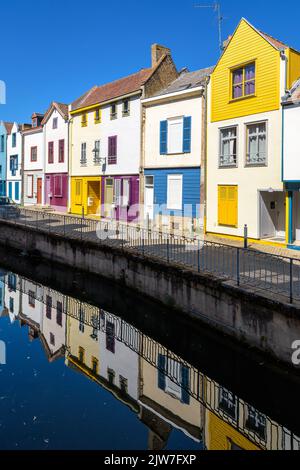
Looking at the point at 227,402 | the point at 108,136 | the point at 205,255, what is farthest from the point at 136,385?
the point at 108,136

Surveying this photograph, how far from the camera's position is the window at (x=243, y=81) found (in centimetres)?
1705

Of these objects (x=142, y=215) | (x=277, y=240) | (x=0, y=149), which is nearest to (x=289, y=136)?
(x=277, y=240)

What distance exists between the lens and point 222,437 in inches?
295

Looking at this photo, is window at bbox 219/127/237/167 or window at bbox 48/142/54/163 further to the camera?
window at bbox 48/142/54/163

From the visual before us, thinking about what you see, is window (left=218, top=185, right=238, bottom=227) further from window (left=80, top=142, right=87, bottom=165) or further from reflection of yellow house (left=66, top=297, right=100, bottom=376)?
window (left=80, top=142, right=87, bottom=165)

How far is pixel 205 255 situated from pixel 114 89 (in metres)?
17.2

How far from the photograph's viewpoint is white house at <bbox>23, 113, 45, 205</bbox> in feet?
115

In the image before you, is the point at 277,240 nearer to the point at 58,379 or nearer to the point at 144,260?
the point at 144,260

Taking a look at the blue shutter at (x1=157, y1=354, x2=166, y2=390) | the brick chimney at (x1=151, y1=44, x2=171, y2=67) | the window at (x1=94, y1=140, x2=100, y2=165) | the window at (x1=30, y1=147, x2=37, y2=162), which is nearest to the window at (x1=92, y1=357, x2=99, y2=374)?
the blue shutter at (x1=157, y1=354, x2=166, y2=390)

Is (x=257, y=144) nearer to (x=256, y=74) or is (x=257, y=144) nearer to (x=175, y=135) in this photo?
(x=256, y=74)

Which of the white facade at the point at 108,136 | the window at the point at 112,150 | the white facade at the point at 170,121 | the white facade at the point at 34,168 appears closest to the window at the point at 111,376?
the white facade at the point at 170,121

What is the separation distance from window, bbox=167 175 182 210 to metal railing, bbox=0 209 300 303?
3.50 meters

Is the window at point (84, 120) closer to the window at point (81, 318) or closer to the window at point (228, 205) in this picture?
the window at point (228, 205)

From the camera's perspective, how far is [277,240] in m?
16.5
